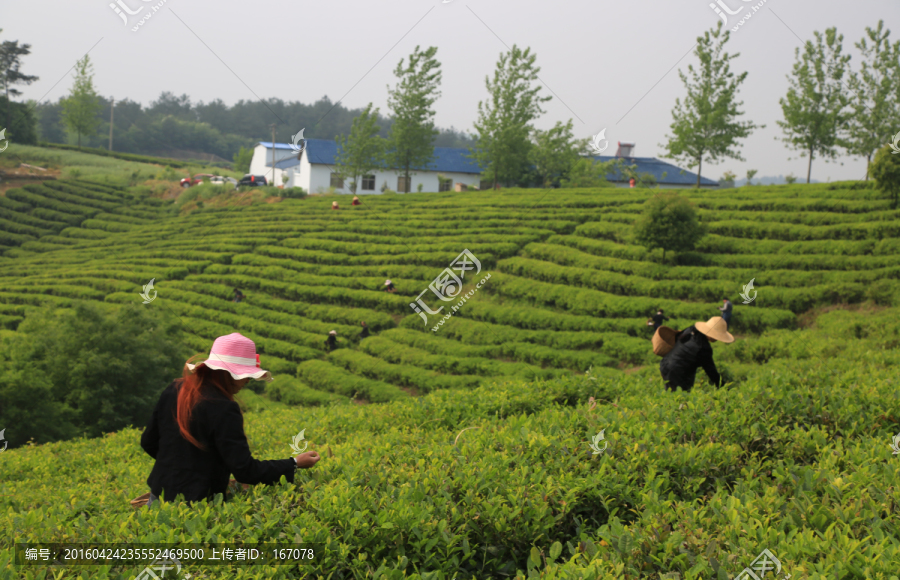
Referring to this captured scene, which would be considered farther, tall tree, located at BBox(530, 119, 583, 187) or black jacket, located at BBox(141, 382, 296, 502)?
tall tree, located at BBox(530, 119, 583, 187)

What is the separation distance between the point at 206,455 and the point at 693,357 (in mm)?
4140

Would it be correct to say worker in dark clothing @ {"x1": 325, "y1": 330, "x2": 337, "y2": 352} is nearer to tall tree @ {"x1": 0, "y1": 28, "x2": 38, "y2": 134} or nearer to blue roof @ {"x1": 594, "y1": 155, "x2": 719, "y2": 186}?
blue roof @ {"x1": 594, "y1": 155, "x2": 719, "y2": 186}

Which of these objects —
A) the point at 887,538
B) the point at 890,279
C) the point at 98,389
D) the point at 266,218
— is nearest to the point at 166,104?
the point at 266,218

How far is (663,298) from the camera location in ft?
55.4

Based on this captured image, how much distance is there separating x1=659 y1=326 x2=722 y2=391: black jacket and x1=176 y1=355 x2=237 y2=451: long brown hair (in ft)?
12.7

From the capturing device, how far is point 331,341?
58.9 ft

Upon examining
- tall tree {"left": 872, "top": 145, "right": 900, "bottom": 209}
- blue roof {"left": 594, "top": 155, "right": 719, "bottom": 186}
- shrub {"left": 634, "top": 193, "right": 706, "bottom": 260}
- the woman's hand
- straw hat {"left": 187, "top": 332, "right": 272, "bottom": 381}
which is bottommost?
the woman's hand

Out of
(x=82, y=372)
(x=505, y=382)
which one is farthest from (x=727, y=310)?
(x=82, y=372)

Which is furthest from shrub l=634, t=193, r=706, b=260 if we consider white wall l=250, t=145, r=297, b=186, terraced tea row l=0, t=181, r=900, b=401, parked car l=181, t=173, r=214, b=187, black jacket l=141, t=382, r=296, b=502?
white wall l=250, t=145, r=297, b=186

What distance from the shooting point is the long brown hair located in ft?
9.46

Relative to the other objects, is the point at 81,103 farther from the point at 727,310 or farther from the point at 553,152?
the point at 727,310

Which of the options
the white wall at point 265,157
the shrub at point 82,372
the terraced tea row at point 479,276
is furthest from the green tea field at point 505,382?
the white wall at point 265,157

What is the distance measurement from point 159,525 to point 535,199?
25.8 meters

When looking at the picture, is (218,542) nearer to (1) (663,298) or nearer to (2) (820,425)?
(2) (820,425)
